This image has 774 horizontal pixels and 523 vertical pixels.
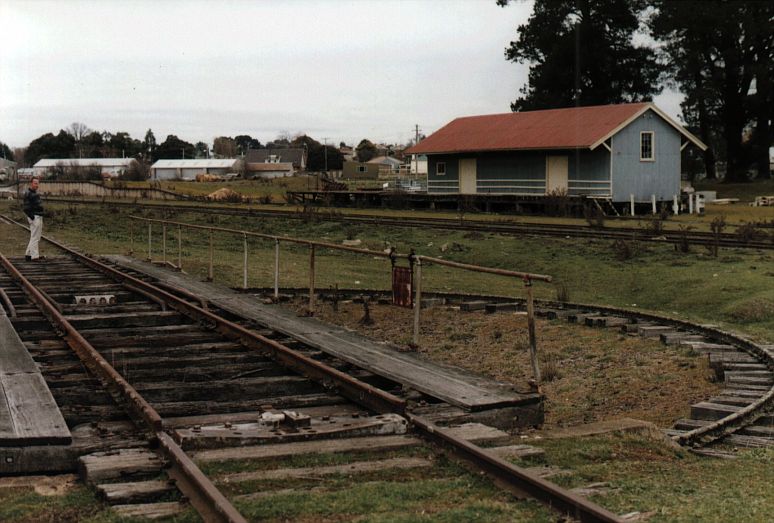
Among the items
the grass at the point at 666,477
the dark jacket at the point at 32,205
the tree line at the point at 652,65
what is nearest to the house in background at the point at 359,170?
the tree line at the point at 652,65

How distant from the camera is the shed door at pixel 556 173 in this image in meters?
43.9

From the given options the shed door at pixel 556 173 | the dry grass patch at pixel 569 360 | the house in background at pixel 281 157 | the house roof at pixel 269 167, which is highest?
the house in background at pixel 281 157

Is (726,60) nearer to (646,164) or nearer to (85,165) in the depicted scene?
(646,164)

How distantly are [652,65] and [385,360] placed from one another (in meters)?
58.4

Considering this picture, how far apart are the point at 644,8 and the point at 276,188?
31.9 metres

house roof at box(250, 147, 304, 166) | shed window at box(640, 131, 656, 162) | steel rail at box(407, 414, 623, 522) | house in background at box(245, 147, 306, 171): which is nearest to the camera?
steel rail at box(407, 414, 623, 522)

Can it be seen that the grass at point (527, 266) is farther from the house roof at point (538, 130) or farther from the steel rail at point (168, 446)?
the house roof at point (538, 130)

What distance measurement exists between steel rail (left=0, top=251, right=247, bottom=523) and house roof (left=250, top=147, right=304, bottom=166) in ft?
432

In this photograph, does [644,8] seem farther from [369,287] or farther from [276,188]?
[369,287]

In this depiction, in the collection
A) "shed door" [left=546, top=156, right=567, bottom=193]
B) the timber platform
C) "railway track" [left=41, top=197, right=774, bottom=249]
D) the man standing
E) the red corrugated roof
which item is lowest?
the timber platform

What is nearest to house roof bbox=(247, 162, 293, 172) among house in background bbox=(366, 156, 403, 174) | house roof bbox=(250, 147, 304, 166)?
house roof bbox=(250, 147, 304, 166)

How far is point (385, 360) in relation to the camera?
376 inches

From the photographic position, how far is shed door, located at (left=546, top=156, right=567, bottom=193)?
43875mm

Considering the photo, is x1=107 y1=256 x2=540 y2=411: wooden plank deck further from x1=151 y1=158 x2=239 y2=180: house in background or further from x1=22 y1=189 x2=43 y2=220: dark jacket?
x1=151 y1=158 x2=239 y2=180: house in background
